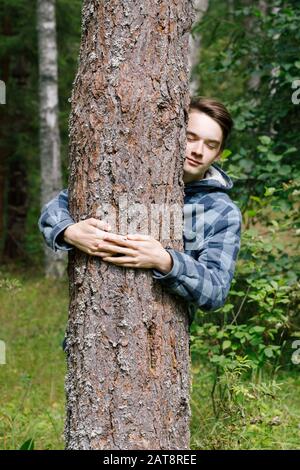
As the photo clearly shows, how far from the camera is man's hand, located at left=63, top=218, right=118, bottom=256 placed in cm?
311

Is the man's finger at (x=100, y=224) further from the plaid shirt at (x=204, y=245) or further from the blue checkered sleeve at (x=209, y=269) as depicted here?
the blue checkered sleeve at (x=209, y=269)

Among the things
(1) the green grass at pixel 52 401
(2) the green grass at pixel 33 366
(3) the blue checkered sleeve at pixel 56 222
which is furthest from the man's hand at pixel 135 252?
(2) the green grass at pixel 33 366

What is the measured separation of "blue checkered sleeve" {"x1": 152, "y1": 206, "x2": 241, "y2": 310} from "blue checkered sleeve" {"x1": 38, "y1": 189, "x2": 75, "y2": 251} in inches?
17.2

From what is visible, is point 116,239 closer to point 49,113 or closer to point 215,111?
point 215,111

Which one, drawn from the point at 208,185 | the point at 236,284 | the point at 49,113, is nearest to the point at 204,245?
the point at 208,185

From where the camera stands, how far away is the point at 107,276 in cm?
313

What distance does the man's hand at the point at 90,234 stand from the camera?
10.2 feet

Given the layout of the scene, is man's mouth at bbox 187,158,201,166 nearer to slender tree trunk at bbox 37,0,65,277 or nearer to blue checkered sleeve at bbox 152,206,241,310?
blue checkered sleeve at bbox 152,206,241,310

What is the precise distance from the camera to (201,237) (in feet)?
11.2

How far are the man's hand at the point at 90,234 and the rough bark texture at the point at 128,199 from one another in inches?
2.1

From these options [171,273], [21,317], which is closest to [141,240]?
[171,273]

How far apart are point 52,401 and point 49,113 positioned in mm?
7017
